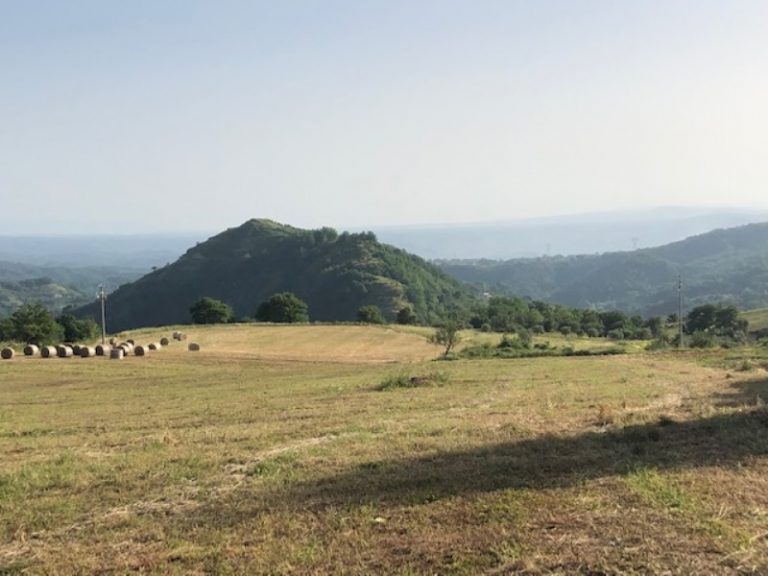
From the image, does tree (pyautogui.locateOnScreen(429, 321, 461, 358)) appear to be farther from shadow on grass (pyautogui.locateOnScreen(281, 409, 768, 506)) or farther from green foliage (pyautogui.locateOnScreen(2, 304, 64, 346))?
shadow on grass (pyautogui.locateOnScreen(281, 409, 768, 506))

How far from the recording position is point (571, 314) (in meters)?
136

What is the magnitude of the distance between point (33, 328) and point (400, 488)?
8753 centimetres

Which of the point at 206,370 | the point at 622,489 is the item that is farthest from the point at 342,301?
the point at 622,489

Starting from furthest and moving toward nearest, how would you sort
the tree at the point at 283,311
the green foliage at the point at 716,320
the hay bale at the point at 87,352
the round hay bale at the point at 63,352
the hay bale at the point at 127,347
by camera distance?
the green foliage at the point at 716,320, the tree at the point at 283,311, the hay bale at the point at 127,347, the hay bale at the point at 87,352, the round hay bale at the point at 63,352

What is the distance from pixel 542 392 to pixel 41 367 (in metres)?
37.6

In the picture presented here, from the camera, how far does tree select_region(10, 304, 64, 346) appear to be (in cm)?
8338

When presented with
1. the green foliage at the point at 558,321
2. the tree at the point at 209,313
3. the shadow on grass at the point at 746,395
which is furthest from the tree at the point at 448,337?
the tree at the point at 209,313

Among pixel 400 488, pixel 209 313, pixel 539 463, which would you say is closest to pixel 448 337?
pixel 209 313

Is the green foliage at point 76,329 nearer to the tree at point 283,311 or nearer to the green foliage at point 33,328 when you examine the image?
the green foliage at point 33,328

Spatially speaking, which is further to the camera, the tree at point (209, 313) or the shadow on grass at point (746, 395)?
the tree at point (209, 313)

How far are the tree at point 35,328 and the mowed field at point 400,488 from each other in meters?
71.5

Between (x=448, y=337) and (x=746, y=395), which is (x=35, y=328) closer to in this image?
(x=448, y=337)

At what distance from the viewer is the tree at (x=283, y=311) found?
359 ft

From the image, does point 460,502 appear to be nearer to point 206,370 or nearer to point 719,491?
point 719,491
